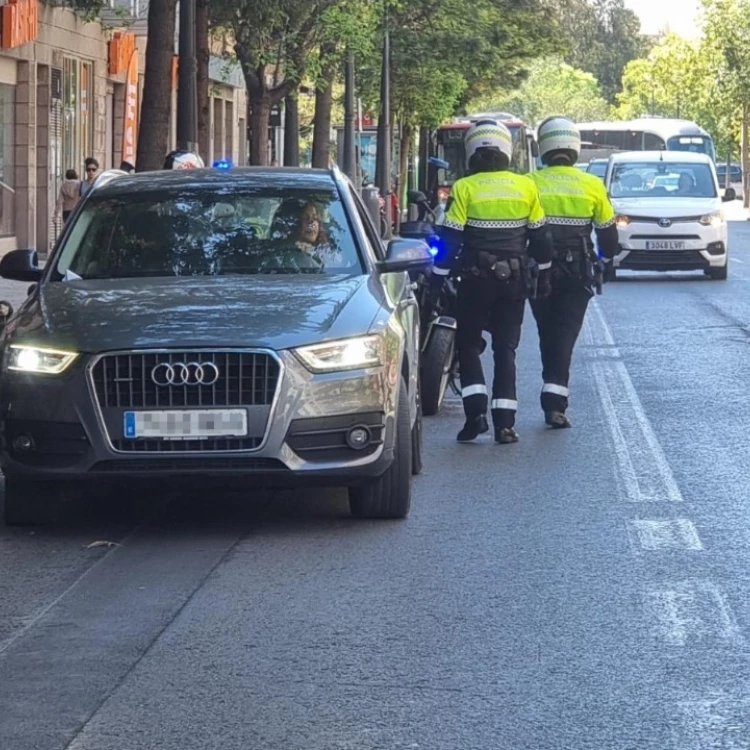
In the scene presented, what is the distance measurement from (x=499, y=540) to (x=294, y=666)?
2.44 metres

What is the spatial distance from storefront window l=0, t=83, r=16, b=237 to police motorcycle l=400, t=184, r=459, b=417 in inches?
797

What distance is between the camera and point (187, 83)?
2164cm

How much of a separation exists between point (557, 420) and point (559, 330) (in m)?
0.57

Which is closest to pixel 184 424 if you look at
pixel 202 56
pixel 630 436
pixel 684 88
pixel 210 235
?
pixel 210 235

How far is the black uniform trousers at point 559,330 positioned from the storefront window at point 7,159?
835 inches

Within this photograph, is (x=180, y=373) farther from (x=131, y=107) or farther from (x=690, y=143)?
(x=690, y=143)

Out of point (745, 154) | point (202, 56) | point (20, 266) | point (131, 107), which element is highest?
point (745, 154)

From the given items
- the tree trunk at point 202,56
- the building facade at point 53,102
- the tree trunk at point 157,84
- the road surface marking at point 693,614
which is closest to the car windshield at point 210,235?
the road surface marking at point 693,614

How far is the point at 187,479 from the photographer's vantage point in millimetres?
8523

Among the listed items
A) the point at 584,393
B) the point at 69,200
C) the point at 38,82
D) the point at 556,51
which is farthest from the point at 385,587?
the point at 556,51

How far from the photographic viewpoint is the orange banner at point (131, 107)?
1506 inches

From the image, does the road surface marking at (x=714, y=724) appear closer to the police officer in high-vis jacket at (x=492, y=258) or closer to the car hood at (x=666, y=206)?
the police officer in high-vis jacket at (x=492, y=258)

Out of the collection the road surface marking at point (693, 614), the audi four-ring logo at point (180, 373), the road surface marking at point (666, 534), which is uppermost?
the audi four-ring logo at point (180, 373)

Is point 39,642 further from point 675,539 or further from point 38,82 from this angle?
point 38,82
